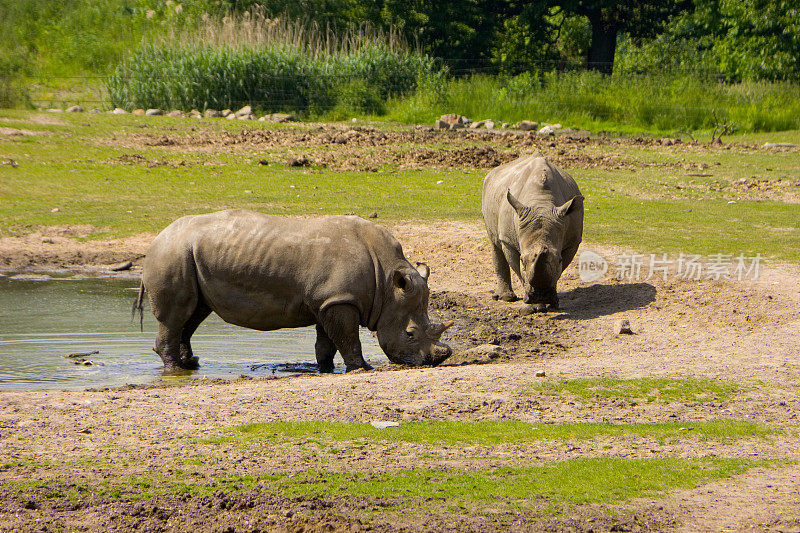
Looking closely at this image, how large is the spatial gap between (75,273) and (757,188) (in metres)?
11.6

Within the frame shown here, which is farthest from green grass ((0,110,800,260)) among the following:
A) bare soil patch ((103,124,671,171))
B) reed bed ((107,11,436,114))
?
reed bed ((107,11,436,114))

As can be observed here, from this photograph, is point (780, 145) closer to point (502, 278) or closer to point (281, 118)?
point (281, 118)

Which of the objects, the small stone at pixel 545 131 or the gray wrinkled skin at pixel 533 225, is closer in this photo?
the gray wrinkled skin at pixel 533 225

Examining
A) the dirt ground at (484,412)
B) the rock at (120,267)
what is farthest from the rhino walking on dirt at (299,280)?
the rock at (120,267)

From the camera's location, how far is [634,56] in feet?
171

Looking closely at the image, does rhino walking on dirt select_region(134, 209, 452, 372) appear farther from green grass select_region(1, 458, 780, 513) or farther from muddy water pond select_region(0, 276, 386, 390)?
green grass select_region(1, 458, 780, 513)

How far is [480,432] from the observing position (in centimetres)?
673

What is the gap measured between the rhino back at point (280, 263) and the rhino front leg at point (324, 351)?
20 centimetres

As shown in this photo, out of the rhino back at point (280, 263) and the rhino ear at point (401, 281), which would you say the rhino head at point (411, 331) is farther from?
the rhino back at point (280, 263)

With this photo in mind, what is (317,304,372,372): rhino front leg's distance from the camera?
9.12m

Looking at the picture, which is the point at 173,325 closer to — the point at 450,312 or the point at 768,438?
the point at 450,312

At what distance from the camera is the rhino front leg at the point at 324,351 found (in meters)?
9.52

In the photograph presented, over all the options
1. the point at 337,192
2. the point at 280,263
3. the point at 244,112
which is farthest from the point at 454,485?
the point at 244,112

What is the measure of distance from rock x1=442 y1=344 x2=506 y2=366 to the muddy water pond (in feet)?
2.62
